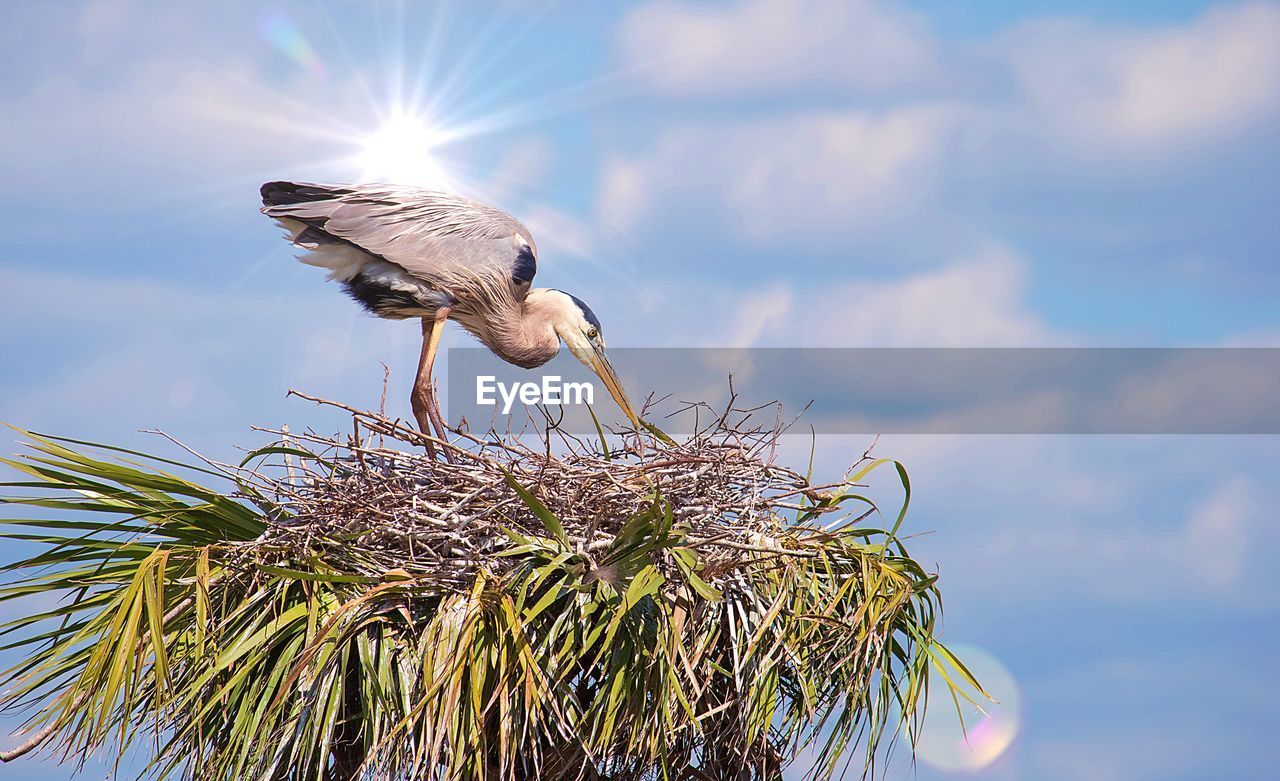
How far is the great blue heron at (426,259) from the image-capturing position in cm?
755

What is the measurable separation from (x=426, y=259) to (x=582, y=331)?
1.47 metres

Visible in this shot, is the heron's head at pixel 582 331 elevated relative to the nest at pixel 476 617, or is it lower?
elevated

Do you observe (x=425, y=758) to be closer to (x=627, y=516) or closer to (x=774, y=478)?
(x=627, y=516)

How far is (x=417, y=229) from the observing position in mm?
7785

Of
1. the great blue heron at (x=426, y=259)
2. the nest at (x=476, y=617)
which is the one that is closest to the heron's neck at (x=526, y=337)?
the great blue heron at (x=426, y=259)

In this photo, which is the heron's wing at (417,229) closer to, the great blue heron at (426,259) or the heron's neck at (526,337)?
the great blue heron at (426,259)

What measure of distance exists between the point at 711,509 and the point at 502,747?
1.45m

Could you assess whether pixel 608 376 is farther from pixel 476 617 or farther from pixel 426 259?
pixel 476 617

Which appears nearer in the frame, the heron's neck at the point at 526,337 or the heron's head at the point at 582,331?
the heron's neck at the point at 526,337

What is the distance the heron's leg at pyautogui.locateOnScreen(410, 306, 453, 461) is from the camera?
758 cm

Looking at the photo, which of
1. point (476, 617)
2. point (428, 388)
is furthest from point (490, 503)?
point (428, 388)

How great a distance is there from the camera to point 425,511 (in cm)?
508

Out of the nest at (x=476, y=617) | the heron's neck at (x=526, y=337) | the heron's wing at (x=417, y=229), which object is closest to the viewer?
the nest at (x=476, y=617)

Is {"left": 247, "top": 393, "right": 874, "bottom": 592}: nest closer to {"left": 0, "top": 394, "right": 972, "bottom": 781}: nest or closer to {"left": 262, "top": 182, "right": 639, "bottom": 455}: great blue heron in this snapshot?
{"left": 0, "top": 394, "right": 972, "bottom": 781}: nest
